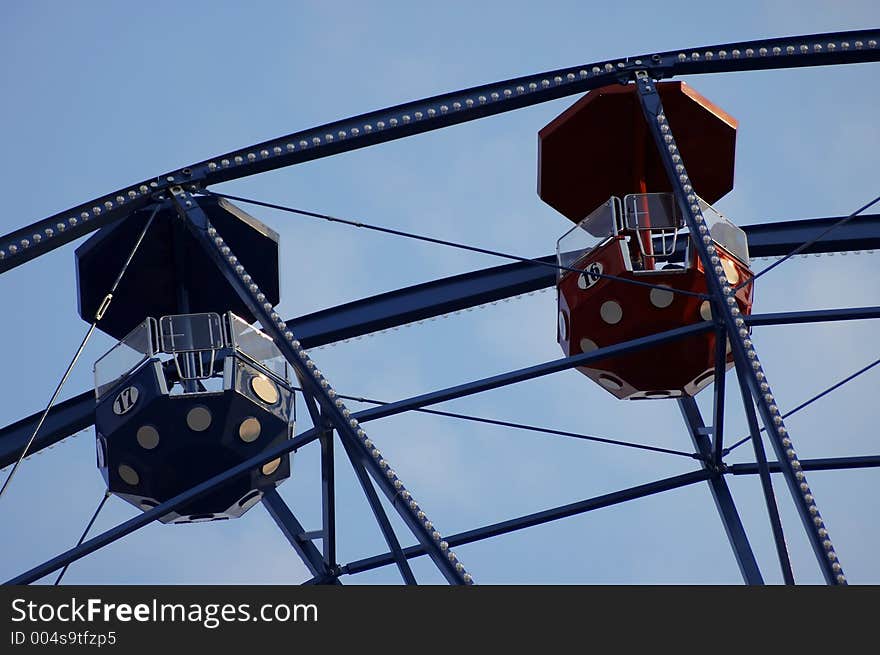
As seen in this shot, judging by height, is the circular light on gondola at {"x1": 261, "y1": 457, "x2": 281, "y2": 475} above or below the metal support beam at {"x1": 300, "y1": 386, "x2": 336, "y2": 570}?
above

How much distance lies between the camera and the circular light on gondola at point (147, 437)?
2178 centimetres

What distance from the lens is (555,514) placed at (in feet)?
77.5

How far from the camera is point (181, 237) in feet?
73.8

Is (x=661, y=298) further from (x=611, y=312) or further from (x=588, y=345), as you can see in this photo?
(x=588, y=345)

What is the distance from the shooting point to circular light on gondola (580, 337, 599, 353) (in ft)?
75.0

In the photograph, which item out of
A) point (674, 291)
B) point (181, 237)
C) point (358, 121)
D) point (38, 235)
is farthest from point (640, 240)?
point (38, 235)

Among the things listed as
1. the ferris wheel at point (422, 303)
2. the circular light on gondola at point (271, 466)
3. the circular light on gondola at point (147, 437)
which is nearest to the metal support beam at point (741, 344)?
the ferris wheel at point (422, 303)

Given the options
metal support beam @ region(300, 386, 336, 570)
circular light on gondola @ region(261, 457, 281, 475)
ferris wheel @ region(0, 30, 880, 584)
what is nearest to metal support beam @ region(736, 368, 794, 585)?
ferris wheel @ region(0, 30, 880, 584)

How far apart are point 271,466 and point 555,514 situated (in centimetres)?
381

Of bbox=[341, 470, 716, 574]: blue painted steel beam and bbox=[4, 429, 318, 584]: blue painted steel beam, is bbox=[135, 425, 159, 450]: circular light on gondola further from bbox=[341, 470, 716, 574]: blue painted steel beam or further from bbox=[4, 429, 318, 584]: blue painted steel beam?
bbox=[341, 470, 716, 574]: blue painted steel beam

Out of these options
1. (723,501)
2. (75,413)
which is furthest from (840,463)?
(75,413)

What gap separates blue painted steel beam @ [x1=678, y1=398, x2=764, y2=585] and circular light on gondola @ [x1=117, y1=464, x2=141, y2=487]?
24.2ft

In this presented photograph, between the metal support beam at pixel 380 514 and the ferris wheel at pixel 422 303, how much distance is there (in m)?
0.03
